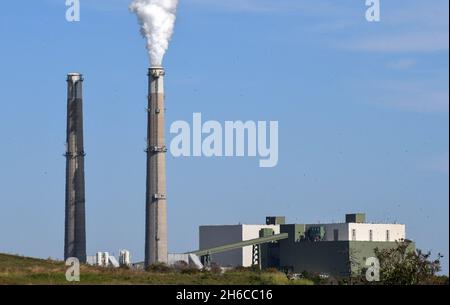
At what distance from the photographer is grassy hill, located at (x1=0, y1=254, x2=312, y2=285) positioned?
161 ft

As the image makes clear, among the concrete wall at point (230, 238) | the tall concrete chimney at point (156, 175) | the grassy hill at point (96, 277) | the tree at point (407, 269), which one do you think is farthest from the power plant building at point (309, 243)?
the grassy hill at point (96, 277)

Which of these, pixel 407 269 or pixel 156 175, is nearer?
pixel 407 269

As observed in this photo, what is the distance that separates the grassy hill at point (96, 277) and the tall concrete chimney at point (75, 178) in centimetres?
3838

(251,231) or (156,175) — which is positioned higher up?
(156,175)

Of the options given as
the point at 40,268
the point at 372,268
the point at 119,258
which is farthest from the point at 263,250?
the point at 40,268

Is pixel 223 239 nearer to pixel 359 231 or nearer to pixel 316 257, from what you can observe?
pixel 316 257

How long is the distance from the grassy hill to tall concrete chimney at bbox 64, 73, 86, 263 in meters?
38.4

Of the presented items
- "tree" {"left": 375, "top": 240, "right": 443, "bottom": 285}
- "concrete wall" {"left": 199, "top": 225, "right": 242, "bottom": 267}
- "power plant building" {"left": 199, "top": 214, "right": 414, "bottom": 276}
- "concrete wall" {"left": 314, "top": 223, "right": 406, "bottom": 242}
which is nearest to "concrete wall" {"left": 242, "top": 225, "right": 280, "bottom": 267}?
"power plant building" {"left": 199, "top": 214, "right": 414, "bottom": 276}

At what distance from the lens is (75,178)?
100000 millimetres

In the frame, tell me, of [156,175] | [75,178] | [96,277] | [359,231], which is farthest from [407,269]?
[359,231]

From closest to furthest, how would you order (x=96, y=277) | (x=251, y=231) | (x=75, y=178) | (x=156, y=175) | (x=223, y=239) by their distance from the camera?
(x=96, y=277)
(x=156, y=175)
(x=75, y=178)
(x=251, y=231)
(x=223, y=239)

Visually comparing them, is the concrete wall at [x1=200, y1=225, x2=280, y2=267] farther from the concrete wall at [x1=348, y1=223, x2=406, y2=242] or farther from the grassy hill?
the grassy hill

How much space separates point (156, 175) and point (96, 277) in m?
41.9
